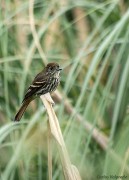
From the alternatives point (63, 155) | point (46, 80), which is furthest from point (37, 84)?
point (63, 155)

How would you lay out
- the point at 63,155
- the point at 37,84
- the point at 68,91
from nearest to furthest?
the point at 63,155
the point at 37,84
the point at 68,91

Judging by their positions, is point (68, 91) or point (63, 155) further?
point (68, 91)

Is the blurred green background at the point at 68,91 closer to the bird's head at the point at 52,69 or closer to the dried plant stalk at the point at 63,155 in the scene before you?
the bird's head at the point at 52,69

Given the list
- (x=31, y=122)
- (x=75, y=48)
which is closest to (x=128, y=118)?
(x=31, y=122)

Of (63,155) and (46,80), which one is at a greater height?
(46,80)

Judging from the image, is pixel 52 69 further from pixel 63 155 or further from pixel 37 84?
pixel 63 155

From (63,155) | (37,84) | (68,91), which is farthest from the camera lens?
(68,91)

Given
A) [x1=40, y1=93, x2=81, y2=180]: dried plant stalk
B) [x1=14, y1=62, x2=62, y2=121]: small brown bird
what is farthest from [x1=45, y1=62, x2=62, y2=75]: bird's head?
[x1=40, y1=93, x2=81, y2=180]: dried plant stalk

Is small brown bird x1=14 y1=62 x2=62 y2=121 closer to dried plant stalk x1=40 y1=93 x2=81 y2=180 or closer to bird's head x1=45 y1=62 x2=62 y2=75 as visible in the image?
bird's head x1=45 y1=62 x2=62 y2=75
